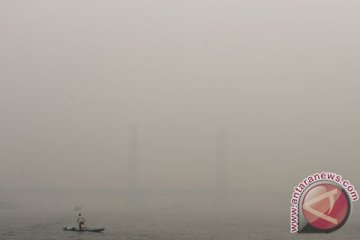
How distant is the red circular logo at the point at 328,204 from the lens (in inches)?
518

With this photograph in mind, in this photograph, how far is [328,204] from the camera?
13172 mm

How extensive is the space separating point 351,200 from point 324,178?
96 cm

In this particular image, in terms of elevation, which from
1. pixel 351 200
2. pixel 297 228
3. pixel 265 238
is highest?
pixel 351 200

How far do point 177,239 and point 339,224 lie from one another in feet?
228

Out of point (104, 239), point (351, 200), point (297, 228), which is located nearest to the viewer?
point (351, 200)

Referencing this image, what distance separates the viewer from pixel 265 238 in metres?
85.2

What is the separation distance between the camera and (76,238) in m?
76.1

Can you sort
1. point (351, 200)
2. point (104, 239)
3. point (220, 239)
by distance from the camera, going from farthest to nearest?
point (220, 239) < point (104, 239) < point (351, 200)

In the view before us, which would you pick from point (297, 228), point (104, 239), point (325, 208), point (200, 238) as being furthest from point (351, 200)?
point (200, 238)

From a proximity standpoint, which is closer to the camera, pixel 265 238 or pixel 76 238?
pixel 76 238

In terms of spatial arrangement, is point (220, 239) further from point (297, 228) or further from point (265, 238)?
point (297, 228)

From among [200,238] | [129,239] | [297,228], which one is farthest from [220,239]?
[297,228]

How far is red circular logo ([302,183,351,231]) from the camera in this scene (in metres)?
13.2

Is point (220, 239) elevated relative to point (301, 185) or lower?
lower
